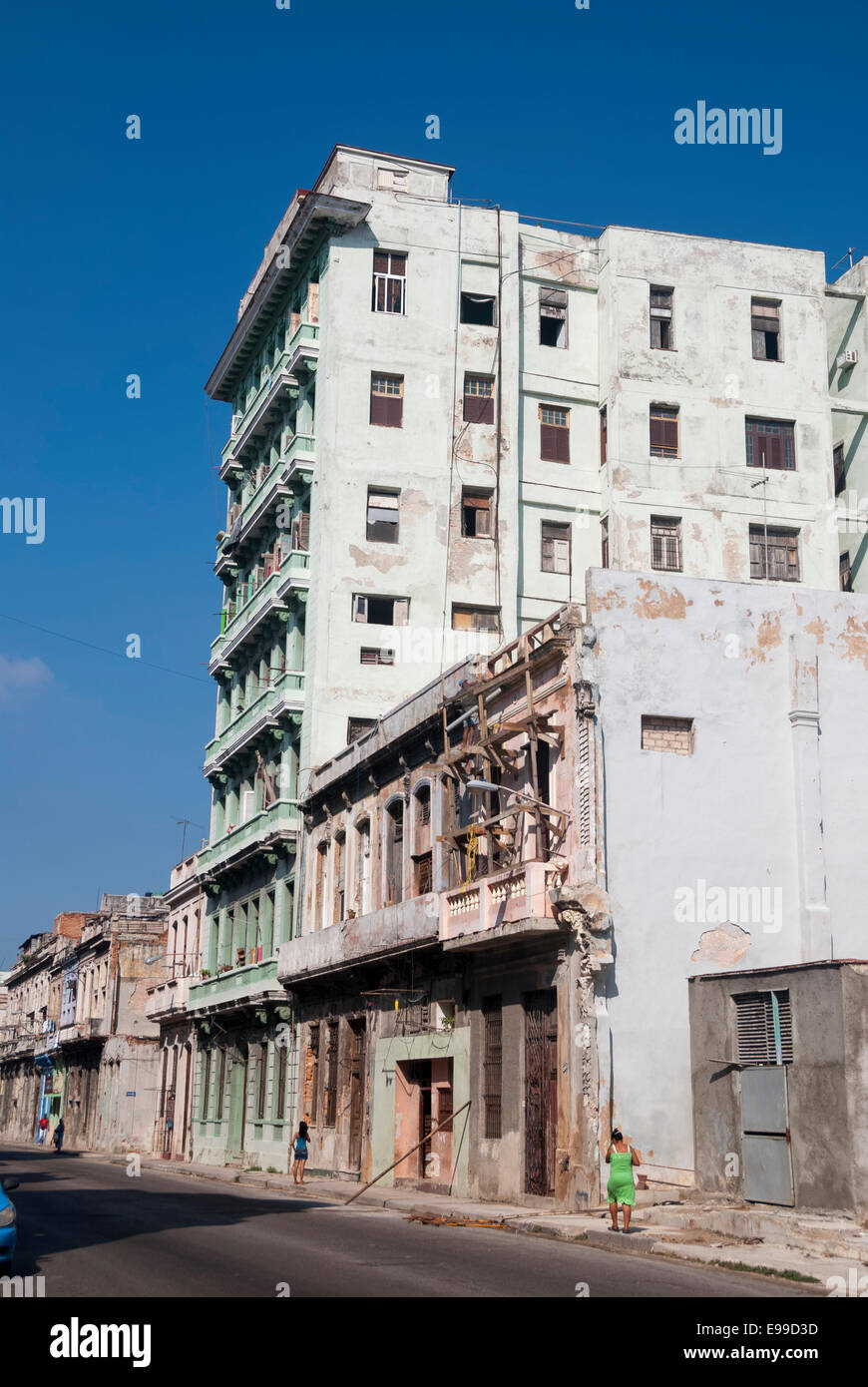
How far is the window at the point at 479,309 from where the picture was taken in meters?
43.2

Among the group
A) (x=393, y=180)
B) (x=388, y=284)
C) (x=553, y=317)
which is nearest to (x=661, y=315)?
(x=553, y=317)

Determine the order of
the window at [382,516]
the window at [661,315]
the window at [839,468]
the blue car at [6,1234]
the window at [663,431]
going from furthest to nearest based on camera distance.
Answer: the window at [839,468] → the window at [661,315] → the window at [663,431] → the window at [382,516] → the blue car at [6,1234]

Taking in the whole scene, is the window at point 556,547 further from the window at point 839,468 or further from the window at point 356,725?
the window at point 839,468

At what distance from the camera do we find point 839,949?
2491 cm

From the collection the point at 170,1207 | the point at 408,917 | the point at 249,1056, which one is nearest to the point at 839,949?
the point at 408,917

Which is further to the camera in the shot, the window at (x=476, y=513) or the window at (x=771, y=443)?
the window at (x=771, y=443)

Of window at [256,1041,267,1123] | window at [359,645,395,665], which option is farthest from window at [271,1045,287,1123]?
window at [359,645,395,665]

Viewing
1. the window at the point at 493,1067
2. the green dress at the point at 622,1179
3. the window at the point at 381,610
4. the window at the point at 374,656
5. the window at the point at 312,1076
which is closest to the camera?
the green dress at the point at 622,1179

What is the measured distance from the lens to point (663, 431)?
141 feet

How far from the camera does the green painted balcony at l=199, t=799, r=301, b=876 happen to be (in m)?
39.6

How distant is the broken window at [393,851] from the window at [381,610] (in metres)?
8.60

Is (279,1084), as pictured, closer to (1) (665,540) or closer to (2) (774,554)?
(1) (665,540)

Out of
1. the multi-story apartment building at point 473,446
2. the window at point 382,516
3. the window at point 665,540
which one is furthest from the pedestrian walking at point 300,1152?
the window at point 665,540
